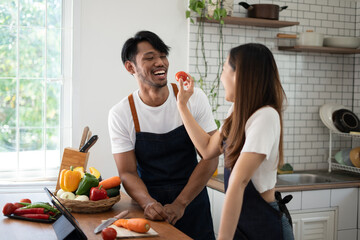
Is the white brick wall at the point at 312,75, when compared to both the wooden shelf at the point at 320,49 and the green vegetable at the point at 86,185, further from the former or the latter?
the green vegetable at the point at 86,185

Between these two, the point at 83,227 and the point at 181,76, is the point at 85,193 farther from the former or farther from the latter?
the point at 181,76

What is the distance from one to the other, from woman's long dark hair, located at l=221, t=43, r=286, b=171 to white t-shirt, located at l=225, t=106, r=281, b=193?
33 millimetres

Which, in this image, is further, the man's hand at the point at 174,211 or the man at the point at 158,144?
the man at the point at 158,144

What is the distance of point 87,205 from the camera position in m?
2.21

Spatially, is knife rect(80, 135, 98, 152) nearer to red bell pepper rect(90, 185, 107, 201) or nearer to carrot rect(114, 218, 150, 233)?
red bell pepper rect(90, 185, 107, 201)

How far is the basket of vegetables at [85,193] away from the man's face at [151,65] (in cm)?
59

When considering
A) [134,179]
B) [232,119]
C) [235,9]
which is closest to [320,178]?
[235,9]

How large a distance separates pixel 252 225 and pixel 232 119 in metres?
0.43

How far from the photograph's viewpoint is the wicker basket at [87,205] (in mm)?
2213

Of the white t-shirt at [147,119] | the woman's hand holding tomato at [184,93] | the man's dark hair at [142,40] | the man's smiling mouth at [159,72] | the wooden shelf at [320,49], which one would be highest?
the wooden shelf at [320,49]

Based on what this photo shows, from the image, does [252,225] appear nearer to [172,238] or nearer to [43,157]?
[172,238]

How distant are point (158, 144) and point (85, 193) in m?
0.49

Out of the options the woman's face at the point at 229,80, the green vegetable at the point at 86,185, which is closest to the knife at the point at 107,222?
the green vegetable at the point at 86,185

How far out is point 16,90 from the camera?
147 inches
